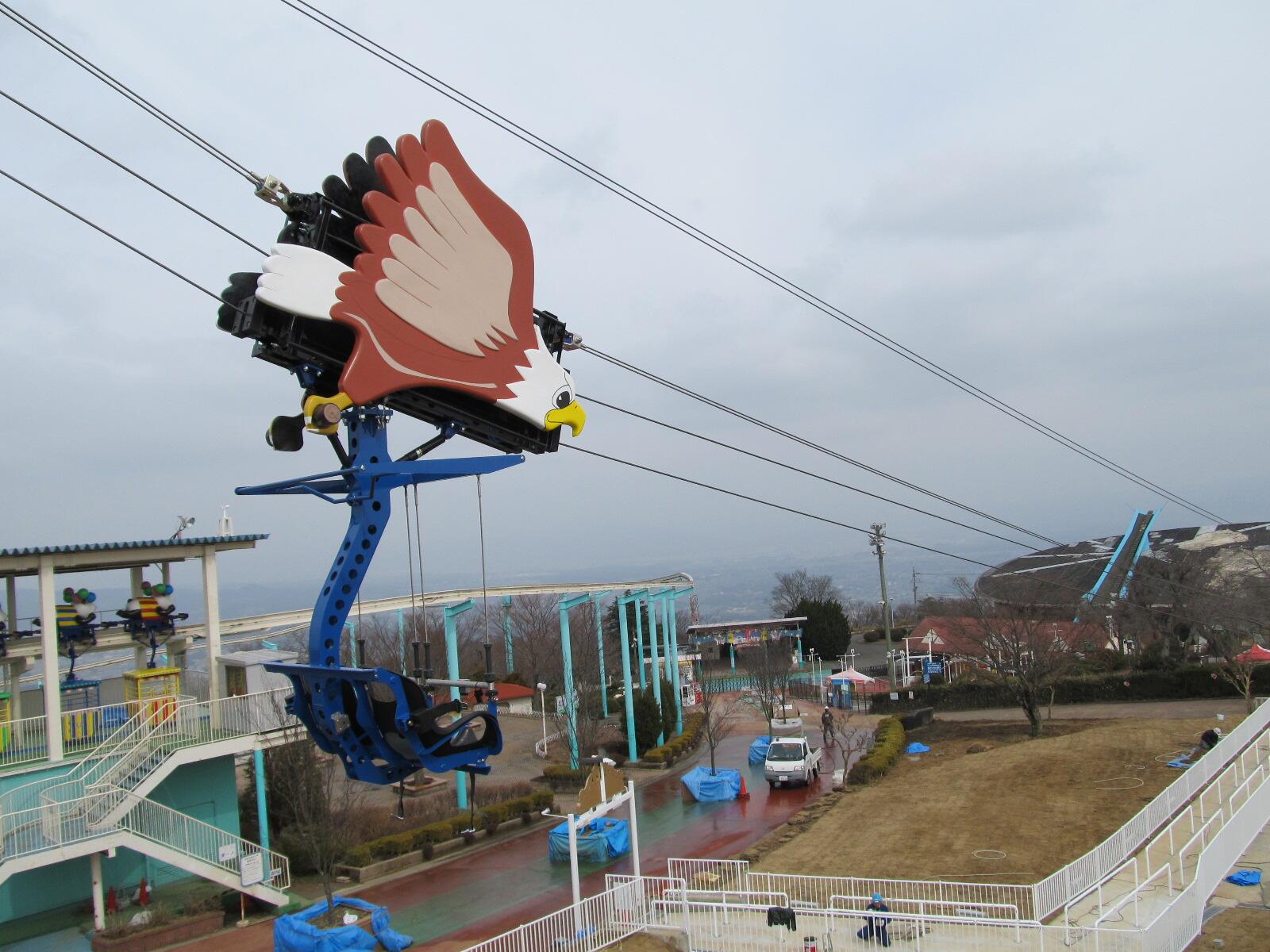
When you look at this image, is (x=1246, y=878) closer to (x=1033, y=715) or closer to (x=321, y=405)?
(x=1033, y=715)

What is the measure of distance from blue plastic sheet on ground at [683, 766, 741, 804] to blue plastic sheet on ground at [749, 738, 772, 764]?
14.7ft

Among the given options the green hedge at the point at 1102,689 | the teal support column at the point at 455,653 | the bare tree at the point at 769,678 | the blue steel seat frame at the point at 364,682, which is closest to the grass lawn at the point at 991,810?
the bare tree at the point at 769,678

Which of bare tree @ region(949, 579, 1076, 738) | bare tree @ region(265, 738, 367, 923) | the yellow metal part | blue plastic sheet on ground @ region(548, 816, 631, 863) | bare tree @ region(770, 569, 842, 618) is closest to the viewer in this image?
the yellow metal part

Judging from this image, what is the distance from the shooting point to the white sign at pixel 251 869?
17.6 m

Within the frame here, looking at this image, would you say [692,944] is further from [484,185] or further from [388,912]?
[484,185]

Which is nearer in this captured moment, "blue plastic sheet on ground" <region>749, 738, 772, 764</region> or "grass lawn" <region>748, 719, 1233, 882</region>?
"grass lawn" <region>748, 719, 1233, 882</region>

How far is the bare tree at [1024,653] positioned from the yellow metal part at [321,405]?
27.4m

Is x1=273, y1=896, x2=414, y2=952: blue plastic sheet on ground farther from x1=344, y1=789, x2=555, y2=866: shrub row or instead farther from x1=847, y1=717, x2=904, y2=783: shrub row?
x1=847, y1=717, x2=904, y2=783: shrub row

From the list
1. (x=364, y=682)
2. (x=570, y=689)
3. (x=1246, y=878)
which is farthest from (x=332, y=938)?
(x=1246, y=878)

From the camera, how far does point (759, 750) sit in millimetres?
30625

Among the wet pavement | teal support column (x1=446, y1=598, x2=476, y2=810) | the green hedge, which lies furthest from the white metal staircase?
the green hedge

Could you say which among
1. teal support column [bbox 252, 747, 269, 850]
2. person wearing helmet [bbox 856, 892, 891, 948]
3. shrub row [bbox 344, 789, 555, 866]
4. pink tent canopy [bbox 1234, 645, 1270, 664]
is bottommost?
shrub row [bbox 344, 789, 555, 866]

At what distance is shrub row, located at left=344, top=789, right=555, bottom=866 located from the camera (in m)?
20.0

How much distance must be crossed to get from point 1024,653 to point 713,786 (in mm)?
12978
